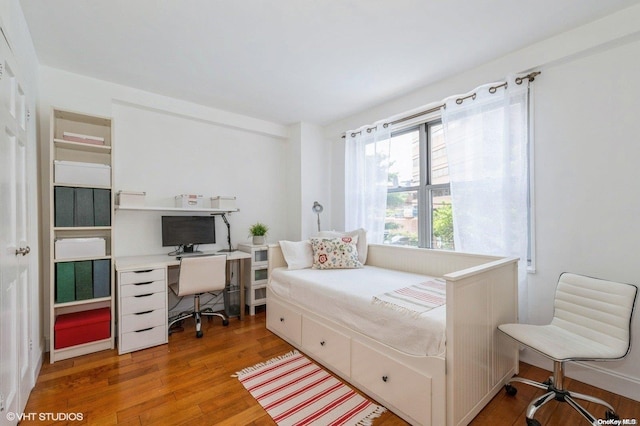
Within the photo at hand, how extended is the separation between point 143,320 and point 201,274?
1.99 feet

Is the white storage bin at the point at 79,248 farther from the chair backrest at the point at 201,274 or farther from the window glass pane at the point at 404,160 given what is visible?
the window glass pane at the point at 404,160

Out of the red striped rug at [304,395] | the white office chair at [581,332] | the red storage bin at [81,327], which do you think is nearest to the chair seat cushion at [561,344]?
the white office chair at [581,332]

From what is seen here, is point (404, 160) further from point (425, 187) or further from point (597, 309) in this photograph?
point (597, 309)

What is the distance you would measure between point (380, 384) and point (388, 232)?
75.7 inches

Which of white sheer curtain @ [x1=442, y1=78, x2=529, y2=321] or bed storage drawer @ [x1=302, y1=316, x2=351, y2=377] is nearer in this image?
bed storage drawer @ [x1=302, y1=316, x2=351, y2=377]

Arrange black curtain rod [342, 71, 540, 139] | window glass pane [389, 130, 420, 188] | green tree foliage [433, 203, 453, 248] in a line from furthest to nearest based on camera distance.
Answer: window glass pane [389, 130, 420, 188] < green tree foliage [433, 203, 453, 248] < black curtain rod [342, 71, 540, 139]

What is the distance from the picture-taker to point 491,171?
7.89 ft

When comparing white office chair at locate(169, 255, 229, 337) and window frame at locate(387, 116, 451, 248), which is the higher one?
window frame at locate(387, 116, 451, 248)

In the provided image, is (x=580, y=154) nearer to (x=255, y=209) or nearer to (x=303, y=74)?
(x=303, y=74)

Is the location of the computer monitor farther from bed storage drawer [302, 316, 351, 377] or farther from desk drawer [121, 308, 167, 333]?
bed storage drawer [302, 316, 351, 377]

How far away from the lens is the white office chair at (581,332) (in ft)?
4.98

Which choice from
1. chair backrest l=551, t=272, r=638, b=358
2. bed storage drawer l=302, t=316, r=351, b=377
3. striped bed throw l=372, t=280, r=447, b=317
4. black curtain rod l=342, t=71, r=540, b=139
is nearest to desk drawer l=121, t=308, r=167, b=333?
bed storage drawer l=302, t=316, r=351, b=377

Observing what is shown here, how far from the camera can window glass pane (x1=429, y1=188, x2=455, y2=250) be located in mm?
2896

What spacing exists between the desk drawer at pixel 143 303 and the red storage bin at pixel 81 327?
0.18 metres
